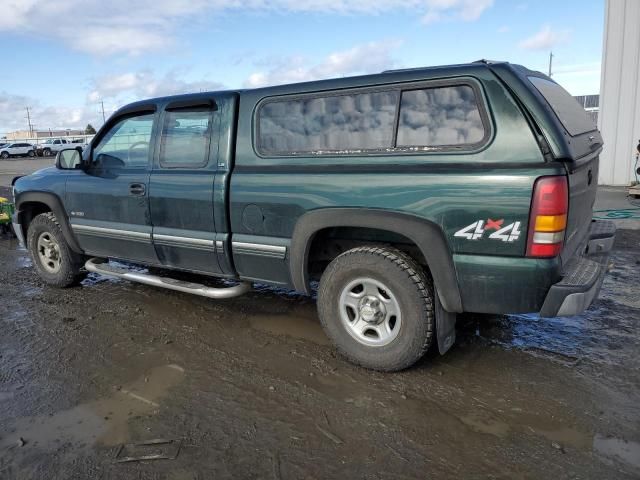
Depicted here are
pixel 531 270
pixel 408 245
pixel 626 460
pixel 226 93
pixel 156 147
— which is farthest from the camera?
pixel 156 147

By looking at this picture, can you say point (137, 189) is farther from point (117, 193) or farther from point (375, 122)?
point (375, 122)

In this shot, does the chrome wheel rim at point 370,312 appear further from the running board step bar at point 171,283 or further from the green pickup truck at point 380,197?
the running board step bar at point 171,283

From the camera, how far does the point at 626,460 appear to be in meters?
2.55

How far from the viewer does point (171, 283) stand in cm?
449

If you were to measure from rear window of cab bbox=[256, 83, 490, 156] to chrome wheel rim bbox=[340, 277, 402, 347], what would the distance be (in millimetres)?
941

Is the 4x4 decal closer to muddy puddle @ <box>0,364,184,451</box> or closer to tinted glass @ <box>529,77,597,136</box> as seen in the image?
tinted glass @ <box>529,77,597,136</box>

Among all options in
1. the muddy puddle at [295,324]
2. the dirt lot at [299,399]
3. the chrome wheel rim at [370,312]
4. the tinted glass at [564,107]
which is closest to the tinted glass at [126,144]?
the dirt lot at [299,399]

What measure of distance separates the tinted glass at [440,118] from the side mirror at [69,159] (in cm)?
338

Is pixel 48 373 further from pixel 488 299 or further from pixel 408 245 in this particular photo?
pixel 488 299

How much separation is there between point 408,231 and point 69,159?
3.72m

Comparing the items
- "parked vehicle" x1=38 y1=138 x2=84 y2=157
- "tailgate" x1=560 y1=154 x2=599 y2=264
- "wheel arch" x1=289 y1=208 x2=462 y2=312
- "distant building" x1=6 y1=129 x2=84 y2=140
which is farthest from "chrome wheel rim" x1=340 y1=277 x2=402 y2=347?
"distant building" x1=6 y1=129 x2=84 y2=140

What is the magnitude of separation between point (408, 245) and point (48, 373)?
107 inches

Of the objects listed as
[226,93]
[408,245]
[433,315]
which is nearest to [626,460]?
[433,315]

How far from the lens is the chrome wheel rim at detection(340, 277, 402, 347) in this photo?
3.46 metres
